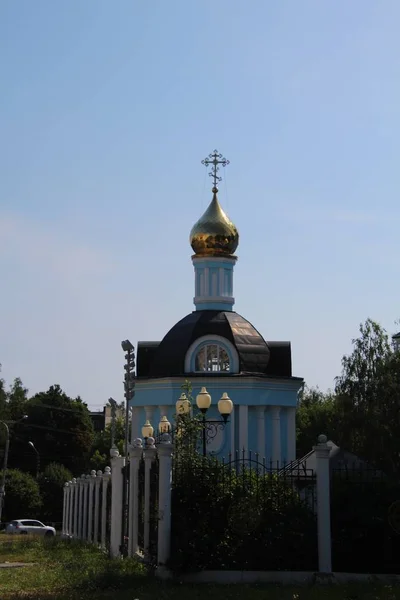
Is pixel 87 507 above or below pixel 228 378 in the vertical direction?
below

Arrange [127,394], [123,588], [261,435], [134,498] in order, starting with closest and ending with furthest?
[123,588] < [134,498] < [127,394] < [261,435]

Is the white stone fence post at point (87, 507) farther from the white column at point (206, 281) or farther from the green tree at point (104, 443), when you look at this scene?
the green tree at point (104, 443)

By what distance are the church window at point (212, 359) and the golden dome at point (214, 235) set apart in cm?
493

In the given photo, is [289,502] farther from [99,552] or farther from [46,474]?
[46,474]

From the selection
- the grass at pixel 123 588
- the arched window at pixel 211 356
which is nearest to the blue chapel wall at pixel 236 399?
the arched window at pixel 211 356

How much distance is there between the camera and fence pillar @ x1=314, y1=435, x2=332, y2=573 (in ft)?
49.7

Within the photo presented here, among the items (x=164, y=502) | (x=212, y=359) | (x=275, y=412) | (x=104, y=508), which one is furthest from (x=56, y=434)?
(x=164, y=502)

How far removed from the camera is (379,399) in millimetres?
38844

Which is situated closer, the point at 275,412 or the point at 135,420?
the point at 275,412

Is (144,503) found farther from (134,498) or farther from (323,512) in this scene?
(323,512)

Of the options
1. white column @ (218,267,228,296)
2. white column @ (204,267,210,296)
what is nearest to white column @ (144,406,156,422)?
white column @ (204,267,210,296)

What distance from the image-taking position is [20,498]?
5188cm

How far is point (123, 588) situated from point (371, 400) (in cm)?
2689

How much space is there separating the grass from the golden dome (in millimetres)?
22455
